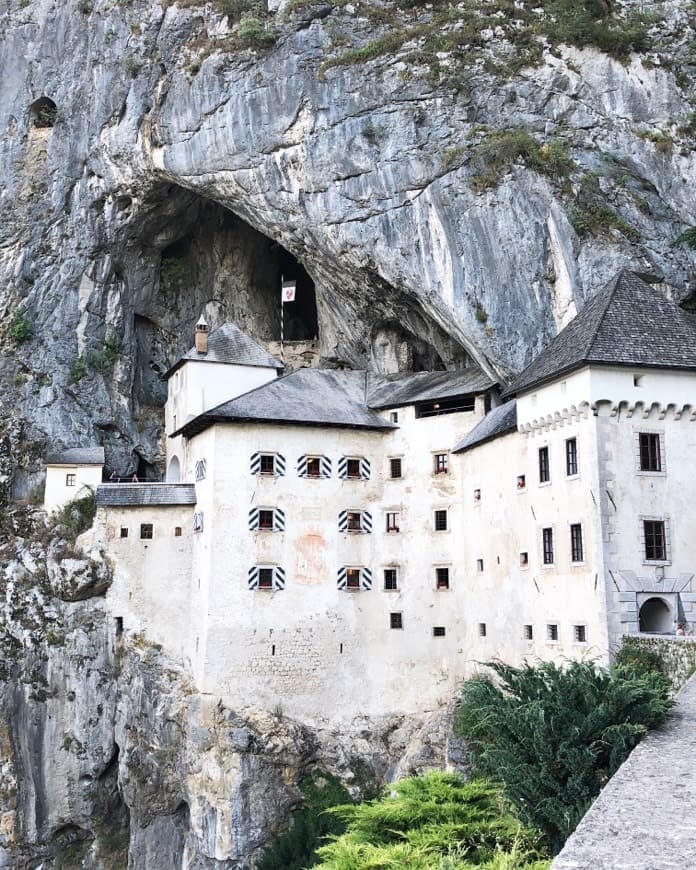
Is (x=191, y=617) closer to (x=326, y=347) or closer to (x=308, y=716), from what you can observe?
(x=308, y=716)

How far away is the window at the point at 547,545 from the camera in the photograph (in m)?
28.1

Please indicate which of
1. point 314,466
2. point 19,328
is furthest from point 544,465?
point 19,328

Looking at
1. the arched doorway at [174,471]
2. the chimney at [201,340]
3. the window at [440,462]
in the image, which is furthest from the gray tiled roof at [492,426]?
the arched doorway at [174,471]

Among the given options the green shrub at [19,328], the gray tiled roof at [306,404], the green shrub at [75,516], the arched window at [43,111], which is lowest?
the green shrub at [75,516]

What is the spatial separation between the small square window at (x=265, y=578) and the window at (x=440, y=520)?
6818 millimetres

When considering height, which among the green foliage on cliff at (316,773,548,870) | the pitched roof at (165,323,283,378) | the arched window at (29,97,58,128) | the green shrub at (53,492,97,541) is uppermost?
the arched window at (29,97,58,128)

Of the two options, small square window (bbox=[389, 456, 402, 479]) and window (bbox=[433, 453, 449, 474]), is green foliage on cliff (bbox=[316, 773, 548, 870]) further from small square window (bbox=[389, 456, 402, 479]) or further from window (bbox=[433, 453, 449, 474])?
small square window (bbox=[389, 456, 402, 479])

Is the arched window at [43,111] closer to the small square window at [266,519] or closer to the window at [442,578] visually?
the small square window at [266,519]

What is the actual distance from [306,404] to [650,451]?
49.0ft

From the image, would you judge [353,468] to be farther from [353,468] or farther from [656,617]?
[656,617]

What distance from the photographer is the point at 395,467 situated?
37000mm

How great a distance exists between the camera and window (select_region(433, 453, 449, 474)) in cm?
3588

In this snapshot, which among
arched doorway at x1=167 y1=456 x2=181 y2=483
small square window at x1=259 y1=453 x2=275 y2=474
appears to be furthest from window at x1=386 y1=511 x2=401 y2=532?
arched doorway at x1=167 y1=456 x2=181 y2=483

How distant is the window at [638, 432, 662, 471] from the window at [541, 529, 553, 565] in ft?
12.1
